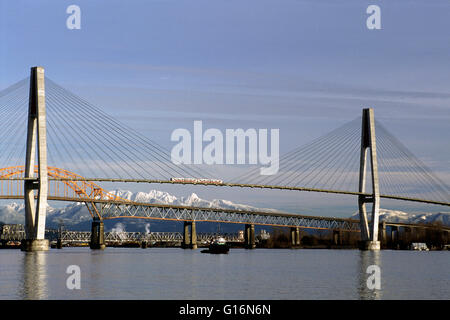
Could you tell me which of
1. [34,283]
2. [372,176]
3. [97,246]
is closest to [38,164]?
[34,283]

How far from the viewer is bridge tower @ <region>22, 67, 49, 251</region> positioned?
102m

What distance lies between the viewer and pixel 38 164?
4043 inches

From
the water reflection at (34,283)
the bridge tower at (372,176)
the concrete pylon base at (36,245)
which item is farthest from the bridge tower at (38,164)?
the bridge tower at (372,176)

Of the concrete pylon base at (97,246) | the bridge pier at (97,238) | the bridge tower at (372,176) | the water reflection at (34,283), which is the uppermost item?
the bridge tower at (372,176)

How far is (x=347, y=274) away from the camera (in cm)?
6900

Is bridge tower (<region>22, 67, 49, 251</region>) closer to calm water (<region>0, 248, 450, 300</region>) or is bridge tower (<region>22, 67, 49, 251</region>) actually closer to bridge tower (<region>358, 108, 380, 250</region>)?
calm water (<region>0, 248, 450, 300</region>)

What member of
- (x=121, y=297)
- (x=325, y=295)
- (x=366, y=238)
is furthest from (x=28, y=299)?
(x=366, y=238)

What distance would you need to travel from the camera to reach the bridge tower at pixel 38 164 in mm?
101875

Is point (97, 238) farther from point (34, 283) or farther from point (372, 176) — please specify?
point (34, 283)

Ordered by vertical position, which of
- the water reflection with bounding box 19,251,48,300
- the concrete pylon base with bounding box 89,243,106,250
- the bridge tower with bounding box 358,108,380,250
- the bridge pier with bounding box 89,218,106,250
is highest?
the bridge tower with bounding box 358,108,380,250

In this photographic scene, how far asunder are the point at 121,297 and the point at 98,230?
136 metres

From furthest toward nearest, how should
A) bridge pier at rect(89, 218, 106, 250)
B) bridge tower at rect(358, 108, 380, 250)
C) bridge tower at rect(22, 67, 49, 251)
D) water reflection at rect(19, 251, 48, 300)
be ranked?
bridge pier at rect(89, 218, 106, 250), bridge tower at rect(358, 108, 380, 250), bridge tower at rect(22, 67, 49, 251), water reflection at rect(19, 251, 48, 300)

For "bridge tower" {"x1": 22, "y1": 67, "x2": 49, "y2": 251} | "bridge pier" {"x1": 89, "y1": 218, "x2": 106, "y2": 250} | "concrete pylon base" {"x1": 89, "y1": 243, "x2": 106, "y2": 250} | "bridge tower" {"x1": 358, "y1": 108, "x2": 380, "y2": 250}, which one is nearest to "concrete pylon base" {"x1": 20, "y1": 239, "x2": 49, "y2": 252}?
"bridge tower" {"x1": 22, "y1": 67, "x2": 49, "y2": 251}

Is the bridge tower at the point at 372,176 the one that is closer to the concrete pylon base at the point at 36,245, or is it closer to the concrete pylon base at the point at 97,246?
the concrete pylon base at the point at 36,245
